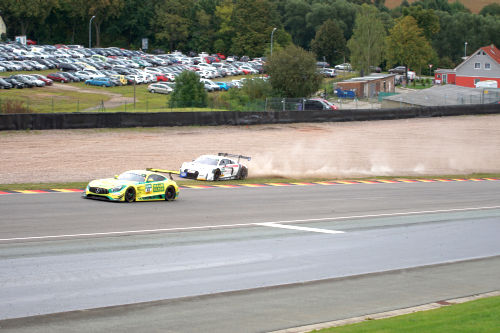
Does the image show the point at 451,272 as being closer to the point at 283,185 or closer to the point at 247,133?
the point at 283,185

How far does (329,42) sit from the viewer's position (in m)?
137

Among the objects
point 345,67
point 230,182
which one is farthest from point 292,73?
point 345,67

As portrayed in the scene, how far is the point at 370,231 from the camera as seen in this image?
63.4 ft

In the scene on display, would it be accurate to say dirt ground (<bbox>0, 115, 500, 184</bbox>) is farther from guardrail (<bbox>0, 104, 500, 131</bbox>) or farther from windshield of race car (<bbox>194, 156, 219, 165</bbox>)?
windshield of race car (<bbox>194, 156, 219, 165</bbox>)

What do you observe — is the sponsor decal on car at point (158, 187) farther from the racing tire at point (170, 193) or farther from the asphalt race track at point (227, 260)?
the asphalt race track at point (227, 260)

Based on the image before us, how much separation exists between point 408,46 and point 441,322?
119369mm

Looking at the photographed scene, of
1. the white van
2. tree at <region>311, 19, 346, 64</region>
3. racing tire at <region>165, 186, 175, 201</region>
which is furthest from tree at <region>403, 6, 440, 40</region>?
racing tire at <region>165, 186, 175, 201</region>

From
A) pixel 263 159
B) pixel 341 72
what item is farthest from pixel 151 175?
pixel 341 72

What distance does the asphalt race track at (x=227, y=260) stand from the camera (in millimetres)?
10742

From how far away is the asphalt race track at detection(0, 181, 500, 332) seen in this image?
1074cm

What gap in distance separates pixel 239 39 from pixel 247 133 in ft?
304

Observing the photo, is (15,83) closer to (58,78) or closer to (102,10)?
(58,78)

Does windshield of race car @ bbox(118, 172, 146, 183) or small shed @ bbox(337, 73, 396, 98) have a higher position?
small shed @ bbox(337, 73, 396, 98)

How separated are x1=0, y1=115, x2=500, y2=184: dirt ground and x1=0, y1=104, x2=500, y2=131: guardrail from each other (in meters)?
0.62
